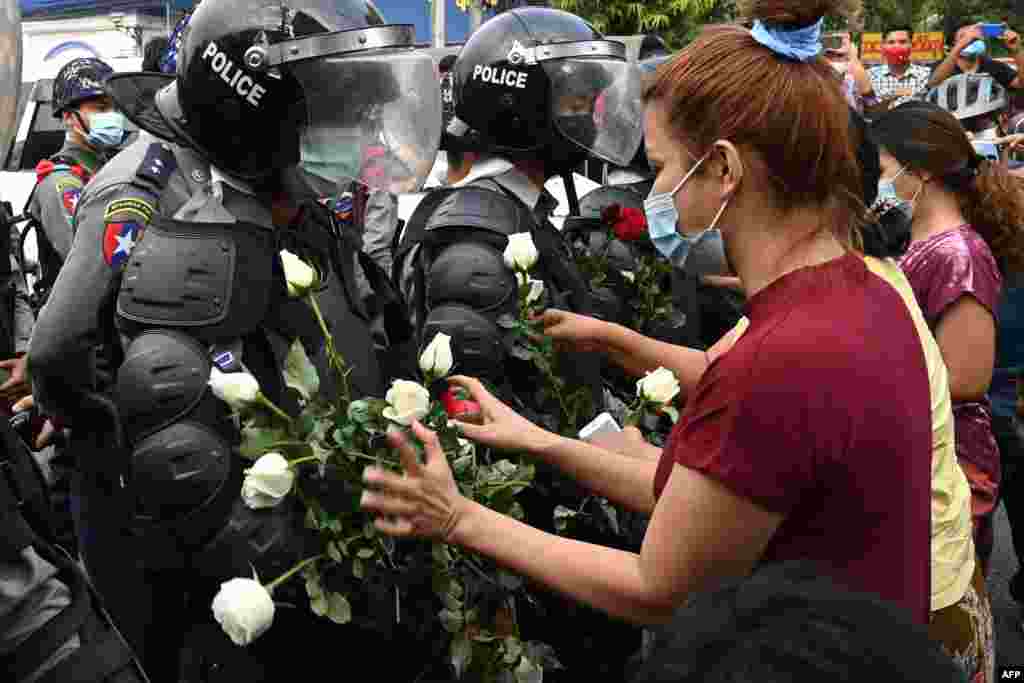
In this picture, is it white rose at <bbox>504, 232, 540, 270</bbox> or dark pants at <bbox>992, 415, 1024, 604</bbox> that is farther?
dark pants at <bbox>992, 415, 1024, 604</bbox>

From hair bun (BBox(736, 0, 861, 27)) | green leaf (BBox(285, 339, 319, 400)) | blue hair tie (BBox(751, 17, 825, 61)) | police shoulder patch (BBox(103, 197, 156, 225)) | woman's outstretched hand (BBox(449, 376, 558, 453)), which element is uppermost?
hair bun (BBox(736, 0, 861, 27))

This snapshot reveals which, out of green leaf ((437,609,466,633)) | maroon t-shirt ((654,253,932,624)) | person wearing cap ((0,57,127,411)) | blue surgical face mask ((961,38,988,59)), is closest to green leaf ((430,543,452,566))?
green leaf ((437,609,466,633))

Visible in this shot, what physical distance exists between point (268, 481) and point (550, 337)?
40.7 inches

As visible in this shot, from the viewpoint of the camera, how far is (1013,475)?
14.7 feet

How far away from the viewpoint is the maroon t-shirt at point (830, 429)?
150cm

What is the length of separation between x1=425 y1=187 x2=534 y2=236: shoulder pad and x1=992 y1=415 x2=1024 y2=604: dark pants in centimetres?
224

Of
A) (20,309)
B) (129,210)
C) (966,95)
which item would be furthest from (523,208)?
(966,95)

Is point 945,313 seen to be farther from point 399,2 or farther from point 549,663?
point 399,2

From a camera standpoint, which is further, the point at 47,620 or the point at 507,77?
the point at 507,77

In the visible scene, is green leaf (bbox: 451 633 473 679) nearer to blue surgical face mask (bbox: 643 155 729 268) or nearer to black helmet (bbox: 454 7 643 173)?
blue surgical face mask (bbox: 643 155 729 268)

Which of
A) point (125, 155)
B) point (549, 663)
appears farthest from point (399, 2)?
point (549, 663)

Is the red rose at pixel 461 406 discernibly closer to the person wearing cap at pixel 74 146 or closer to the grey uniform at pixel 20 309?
the grey uniform at pixel 20 309

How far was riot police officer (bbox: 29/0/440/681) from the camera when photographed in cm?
210

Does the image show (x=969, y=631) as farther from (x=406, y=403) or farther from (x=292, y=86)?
(x=292, y=86)
